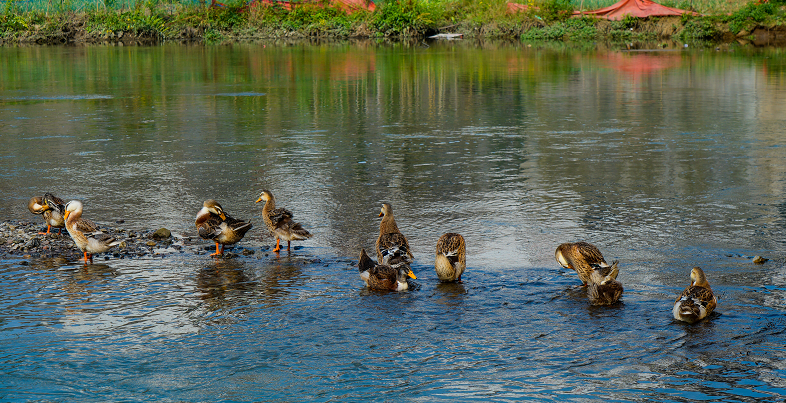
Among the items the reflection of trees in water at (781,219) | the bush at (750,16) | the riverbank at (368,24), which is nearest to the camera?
the reflection of trees in water at (781,219)

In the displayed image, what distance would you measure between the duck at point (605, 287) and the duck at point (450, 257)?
3.90 feet

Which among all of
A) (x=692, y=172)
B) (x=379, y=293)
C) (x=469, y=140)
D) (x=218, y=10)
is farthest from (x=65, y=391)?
(x=218, y=10)

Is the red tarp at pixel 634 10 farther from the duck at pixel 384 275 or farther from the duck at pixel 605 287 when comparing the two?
the duck at pixel 384 275

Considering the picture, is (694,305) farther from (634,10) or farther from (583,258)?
(634,10)

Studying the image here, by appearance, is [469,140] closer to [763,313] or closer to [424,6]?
[763,313]

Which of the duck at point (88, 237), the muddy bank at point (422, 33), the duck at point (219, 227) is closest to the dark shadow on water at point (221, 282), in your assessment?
the duck at point (219, 227)

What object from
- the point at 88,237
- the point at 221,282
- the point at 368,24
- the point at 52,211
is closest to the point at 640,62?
the point at 52,211

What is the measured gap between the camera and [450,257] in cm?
745

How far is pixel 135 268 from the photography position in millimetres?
8281

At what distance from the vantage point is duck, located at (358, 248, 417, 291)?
7293mm

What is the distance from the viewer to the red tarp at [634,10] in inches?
2457

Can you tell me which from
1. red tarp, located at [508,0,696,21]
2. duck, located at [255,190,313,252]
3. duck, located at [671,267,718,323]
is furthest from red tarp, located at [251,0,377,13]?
duck, located at [671,267,718,323]

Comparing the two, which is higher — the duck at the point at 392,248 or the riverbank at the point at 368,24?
the riverbank at the point at 368,24

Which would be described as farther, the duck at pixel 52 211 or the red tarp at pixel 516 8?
the red tarp at pixel 516 8
